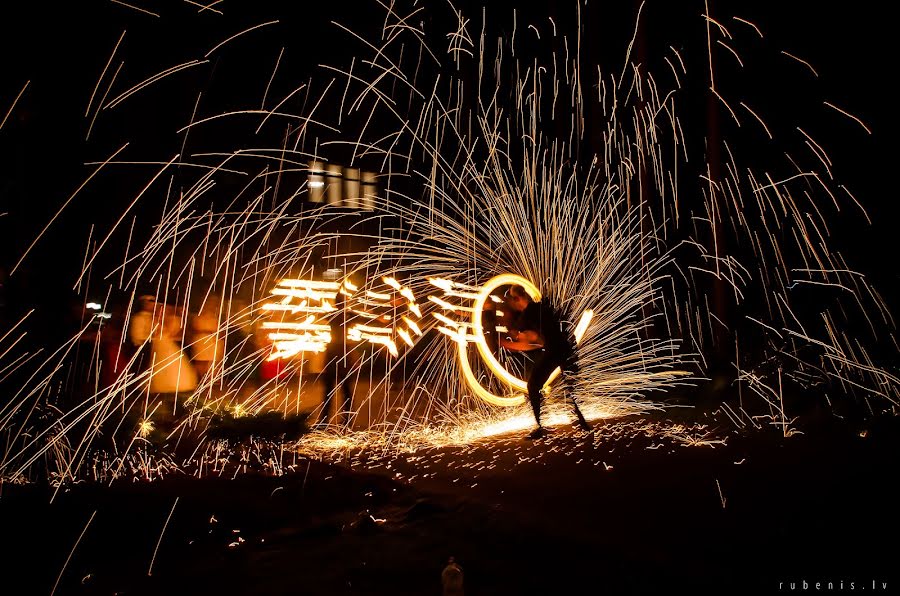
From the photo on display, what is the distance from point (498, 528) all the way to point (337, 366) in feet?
15.2

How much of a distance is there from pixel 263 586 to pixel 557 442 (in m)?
4.02

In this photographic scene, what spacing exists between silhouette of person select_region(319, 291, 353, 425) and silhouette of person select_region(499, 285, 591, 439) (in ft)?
8.46

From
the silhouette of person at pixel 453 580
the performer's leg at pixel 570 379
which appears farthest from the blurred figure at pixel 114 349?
the silhouette of person at pixel 453 580

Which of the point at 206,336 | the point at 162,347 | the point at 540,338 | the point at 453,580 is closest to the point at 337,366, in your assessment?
the point at 206,336

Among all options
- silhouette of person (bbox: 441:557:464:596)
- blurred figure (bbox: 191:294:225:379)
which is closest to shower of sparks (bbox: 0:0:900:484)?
blurred figure (bbox: 191:294:225:379)

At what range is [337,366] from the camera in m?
8.74

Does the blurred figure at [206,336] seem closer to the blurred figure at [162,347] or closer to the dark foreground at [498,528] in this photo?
the blurred figure at [162,347]

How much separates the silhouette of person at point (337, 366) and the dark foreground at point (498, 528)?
8.10 feet

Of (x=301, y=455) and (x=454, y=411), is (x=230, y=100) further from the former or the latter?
(x=301, y=455)

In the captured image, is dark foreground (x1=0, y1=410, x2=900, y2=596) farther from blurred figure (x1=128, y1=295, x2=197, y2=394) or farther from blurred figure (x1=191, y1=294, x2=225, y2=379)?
blurred figure (x1=191, y1=294, x2=225, y2=379)

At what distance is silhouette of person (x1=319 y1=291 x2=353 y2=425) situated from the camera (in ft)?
28.6

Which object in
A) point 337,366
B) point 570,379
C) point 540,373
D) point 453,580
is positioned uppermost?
point 337,366

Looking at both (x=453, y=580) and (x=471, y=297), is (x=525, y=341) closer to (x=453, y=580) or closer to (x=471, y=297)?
(x=471, y=297)

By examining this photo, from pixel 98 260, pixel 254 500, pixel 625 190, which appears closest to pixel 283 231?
pixel 98 260
